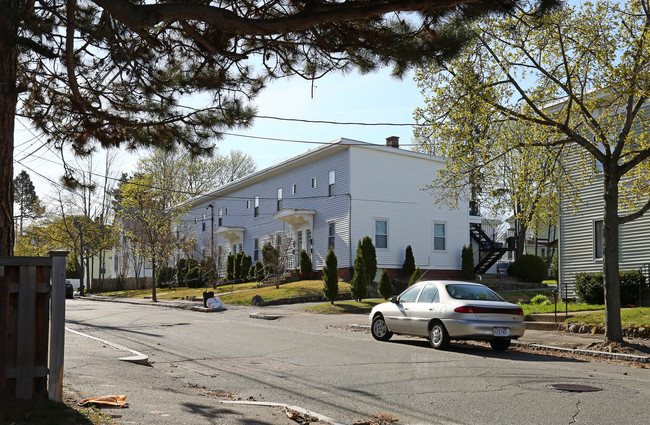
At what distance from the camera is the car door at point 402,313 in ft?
52.4

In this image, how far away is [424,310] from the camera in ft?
50.8

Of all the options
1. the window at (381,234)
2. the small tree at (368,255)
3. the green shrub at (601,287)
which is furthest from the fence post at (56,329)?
the window at (381,234)

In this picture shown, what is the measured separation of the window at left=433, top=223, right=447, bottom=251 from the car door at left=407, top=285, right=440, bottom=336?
77.8 ft

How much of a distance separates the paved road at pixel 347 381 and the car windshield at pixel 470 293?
1179 mm

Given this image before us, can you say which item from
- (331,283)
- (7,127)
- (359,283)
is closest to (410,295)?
(7,127)

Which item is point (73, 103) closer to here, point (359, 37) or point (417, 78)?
point (359, 37)

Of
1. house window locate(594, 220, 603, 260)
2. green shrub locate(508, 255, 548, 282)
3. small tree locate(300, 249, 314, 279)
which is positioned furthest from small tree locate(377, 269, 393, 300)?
green shrub locate(508, 255, 548, 282)

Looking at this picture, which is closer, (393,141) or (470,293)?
(470,293)

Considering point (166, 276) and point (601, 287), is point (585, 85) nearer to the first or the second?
point (601, 287)

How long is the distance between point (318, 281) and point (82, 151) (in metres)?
24.7

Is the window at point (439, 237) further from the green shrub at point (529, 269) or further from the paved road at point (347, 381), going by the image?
the paved road at point (347, 381)

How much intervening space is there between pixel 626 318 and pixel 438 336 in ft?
19.8

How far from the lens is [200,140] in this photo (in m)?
12.1

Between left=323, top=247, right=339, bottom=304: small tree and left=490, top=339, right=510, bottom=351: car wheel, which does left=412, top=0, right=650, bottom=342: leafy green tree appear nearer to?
left=490, top=339, right=510, bottom=351: car wheel
